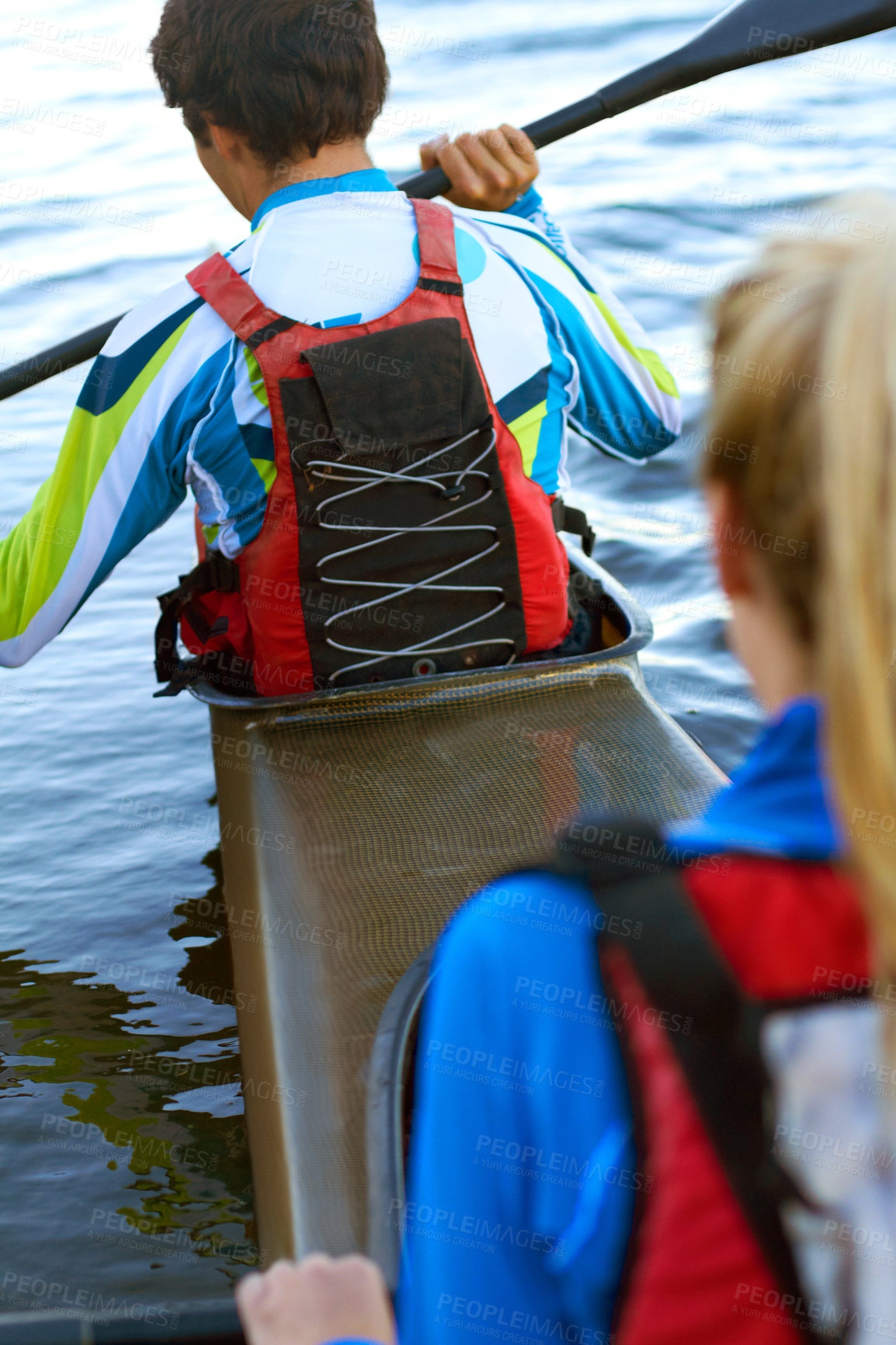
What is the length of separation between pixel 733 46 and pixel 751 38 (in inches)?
1.3

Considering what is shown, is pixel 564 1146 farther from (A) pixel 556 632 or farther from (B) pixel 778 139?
(B) pixel 778 139

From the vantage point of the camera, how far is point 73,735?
2777 mm

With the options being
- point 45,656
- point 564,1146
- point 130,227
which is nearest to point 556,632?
point 564,1146

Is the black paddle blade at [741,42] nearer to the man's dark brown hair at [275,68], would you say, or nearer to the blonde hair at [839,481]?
the man's dark brown hair at [275,68]

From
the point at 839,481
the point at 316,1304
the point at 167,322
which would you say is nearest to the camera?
the point at 839,481

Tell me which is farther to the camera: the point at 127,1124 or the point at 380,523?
the point at 127,1124

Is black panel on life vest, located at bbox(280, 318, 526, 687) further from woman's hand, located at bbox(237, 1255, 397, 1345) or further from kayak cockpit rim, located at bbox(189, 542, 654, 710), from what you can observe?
woman's hand, located at bbox(237, 1255, 397, 1345)

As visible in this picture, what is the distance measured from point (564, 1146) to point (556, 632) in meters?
1.13

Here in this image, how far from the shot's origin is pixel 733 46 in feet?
7.79

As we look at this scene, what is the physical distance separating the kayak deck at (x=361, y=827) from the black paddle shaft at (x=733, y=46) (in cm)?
97

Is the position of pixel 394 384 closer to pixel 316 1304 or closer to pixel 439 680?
pixel 439 680

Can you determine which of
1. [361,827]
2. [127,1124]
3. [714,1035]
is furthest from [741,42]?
[714,1035]

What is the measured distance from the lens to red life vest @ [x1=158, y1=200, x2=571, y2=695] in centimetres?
146

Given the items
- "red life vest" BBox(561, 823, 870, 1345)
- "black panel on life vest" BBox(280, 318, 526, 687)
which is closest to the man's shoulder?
"black panel on life vest" BBox(280, 318, 526, 687)
